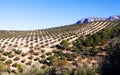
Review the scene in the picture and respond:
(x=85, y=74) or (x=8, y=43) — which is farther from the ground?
(x=8, y=43)

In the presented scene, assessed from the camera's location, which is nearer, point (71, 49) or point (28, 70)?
point (28, 70)

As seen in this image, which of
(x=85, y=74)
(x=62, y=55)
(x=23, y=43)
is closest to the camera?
(x=85, y=74)

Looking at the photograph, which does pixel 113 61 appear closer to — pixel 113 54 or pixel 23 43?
pixel 113 54

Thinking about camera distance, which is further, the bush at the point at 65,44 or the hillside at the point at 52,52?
the bush at the point at 65,44

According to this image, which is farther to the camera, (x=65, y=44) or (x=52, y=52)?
(x=65, y=44)

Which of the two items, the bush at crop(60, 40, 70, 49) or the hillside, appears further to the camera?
the bush at crop(60, 40, 70, 49)

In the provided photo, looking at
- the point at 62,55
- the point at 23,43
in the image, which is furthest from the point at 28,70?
the point at 23,43

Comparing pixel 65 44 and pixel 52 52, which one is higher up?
pixel 65 44

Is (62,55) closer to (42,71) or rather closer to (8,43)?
(8,43)

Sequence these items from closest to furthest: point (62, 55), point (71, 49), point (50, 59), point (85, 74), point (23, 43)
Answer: point (85, 74)
point (50, 59)
point (62, 55)
point (71, 49)
point (23, 43)
